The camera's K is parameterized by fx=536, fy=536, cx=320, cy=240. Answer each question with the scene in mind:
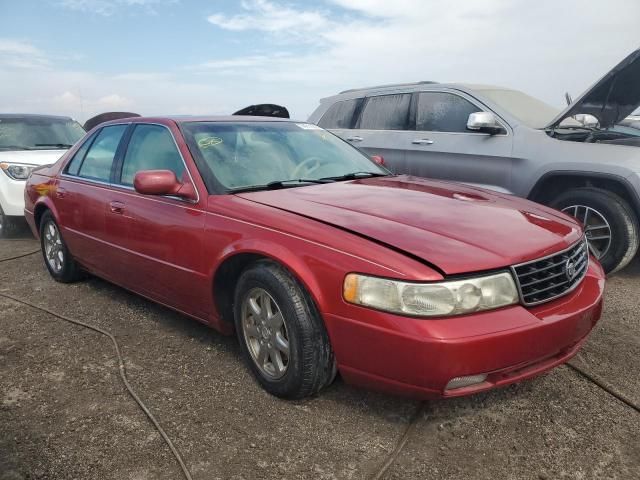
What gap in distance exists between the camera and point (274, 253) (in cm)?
248

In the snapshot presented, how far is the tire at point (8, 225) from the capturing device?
22.2 ft

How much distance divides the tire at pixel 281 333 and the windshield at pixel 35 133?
236 inches

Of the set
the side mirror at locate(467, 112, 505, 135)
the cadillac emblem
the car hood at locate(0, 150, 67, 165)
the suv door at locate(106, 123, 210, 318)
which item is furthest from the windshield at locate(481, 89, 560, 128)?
the car hood at locate(0, 150, 67, 165)

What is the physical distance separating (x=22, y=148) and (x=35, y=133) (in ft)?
1.57

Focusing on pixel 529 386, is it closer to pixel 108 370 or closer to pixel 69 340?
pixel 108 370

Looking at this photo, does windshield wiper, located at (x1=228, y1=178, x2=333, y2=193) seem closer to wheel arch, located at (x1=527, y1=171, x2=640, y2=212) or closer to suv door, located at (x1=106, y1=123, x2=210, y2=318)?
suv door, located at (x1=106, y1=123, x2=210, y2=318)

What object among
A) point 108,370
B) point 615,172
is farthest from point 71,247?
point 615,172

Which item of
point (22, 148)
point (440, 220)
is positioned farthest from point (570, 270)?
point (22, 148)

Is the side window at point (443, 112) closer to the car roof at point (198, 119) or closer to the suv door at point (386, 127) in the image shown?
the suv door at point (386, 127)

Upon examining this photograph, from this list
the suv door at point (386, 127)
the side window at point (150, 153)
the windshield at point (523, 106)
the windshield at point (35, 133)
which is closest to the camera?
the side window at point (150, 153)

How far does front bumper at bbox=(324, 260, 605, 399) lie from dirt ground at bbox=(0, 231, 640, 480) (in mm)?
285

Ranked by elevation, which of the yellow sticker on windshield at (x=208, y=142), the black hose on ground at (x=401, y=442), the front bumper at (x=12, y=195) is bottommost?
the black hose on ground at (x=401, y=442)

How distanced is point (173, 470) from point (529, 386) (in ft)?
5.71

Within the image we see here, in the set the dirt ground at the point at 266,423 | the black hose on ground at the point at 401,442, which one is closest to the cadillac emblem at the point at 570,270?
the dirt ground at the point at 266,423
